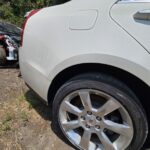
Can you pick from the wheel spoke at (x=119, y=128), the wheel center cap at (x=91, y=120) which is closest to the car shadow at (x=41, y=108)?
the wheel center cap at (x=91, y=120)

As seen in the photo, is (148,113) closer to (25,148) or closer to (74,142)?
(74,142)

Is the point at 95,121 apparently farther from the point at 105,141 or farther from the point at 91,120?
the point at 105,141

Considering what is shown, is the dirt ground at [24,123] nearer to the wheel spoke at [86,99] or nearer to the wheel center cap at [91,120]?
the wheel center cap at [91,120]

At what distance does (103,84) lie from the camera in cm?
272

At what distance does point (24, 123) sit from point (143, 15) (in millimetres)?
1807

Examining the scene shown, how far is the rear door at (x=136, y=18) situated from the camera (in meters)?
2.47

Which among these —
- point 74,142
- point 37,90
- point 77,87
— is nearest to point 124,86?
point 77,87

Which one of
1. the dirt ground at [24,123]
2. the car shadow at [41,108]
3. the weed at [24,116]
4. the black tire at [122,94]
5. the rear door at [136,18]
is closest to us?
the rear door at [136,18]

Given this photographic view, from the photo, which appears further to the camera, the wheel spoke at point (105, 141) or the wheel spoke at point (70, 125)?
the wheel spoke at point (70, 125)

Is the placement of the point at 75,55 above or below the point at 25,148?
above

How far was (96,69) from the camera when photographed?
281cm

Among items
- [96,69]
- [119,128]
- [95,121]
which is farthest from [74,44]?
[119,128]

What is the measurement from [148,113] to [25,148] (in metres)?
1.22

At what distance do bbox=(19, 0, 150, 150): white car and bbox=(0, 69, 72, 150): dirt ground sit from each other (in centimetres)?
24
